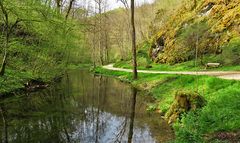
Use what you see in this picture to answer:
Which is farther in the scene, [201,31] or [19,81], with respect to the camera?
[201,31]

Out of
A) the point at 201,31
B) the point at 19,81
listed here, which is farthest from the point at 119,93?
the point at 201,31

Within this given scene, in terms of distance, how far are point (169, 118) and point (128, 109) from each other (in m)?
4.49

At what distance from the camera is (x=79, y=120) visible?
58.1 ft

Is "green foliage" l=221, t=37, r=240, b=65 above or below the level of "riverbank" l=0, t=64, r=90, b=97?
above

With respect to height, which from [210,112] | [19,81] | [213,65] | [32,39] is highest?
[32,39]

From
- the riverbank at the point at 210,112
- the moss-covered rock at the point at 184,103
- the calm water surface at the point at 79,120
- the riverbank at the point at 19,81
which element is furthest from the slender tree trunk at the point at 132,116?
the riverbank at the point at 19,81

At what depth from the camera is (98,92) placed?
2927 cm

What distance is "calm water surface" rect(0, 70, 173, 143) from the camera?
14117mm

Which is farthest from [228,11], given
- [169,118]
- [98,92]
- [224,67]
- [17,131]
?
[17,131]

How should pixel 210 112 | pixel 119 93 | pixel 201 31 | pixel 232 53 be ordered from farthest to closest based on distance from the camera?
pixel 201 31 → pixel 232 53 → pixel 119 93 → pixel 210 112

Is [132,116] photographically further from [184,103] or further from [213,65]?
[213,65]

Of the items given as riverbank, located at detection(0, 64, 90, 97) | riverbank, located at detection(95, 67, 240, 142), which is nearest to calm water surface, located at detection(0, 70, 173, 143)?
riverbank, located at detection(0, 64, 90, 97)

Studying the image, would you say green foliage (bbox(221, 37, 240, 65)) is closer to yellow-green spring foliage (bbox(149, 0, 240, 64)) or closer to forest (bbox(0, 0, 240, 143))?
forest (bbox(0, 0, 240, 143))

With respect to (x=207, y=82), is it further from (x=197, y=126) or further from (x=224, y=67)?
(x=224, y=67)
